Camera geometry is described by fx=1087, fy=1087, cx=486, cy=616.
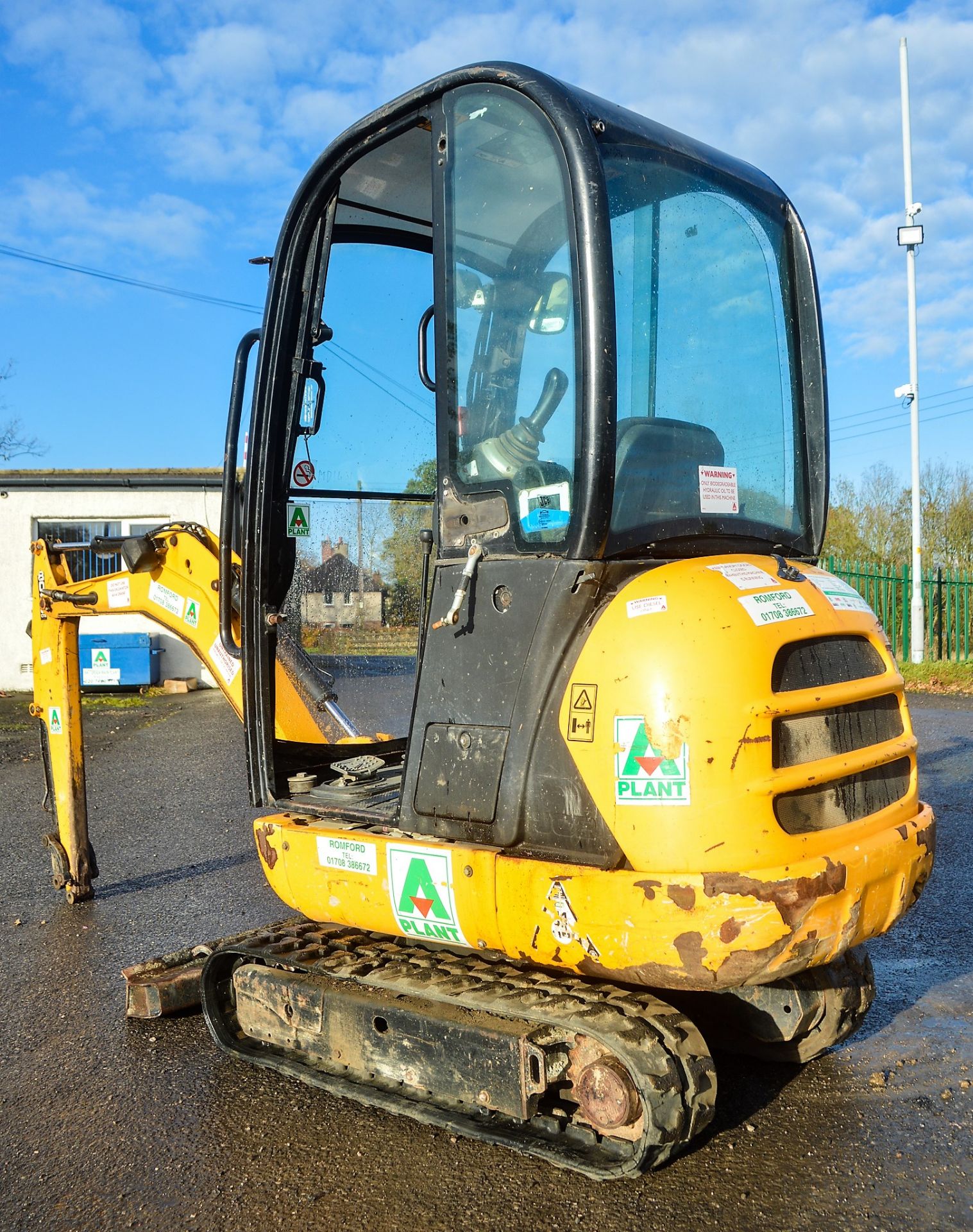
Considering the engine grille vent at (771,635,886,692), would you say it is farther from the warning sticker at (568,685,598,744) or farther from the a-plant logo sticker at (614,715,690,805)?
the warning sticker at (568,685,598,744)

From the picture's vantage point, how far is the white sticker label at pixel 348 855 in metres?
3.17

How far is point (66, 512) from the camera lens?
17.5 metres

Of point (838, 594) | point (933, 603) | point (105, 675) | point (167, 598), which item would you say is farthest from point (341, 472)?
point (933, 603)

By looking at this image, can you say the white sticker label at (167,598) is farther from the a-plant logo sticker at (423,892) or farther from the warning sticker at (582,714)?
the warning sticker at (582,714)

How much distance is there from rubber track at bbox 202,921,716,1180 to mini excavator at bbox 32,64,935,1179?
0.04 ft

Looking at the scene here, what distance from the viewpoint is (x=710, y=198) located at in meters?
3.36

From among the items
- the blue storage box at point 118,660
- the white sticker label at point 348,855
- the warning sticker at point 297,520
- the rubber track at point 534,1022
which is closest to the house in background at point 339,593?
the warning sticker at point 297,520

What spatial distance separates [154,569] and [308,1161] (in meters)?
2.77

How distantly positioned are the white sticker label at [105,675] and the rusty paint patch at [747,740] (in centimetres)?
1479

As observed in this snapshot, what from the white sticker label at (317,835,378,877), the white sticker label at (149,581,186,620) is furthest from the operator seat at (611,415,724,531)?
the white sticker label at (149,581,186,620)

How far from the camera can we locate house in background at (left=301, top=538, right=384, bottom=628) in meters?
4.16

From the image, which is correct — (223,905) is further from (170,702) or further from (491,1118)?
(170,702)

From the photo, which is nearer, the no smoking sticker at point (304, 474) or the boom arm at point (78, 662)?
the no smoking sticker at point (304, 474)

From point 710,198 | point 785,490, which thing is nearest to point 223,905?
point 785,490
